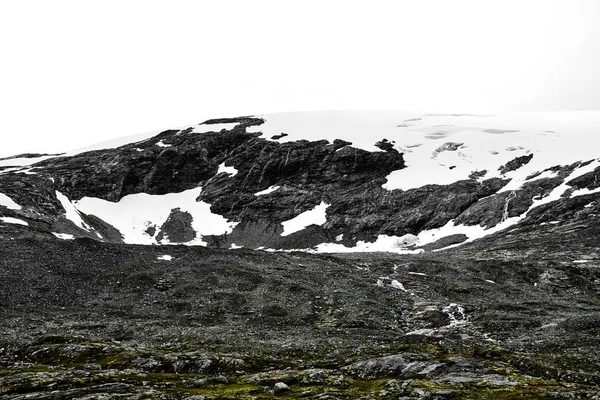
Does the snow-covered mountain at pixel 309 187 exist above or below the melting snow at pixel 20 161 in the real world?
below

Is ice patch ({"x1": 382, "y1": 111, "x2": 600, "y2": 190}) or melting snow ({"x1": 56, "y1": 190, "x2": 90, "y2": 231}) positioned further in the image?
ice patch ({"x1": 382, "y1": 111, "x2": 600, "y2": 190})

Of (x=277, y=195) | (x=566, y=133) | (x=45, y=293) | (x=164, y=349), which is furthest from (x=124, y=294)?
(x=566, y=133)

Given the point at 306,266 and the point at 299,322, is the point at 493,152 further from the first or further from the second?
the point at 299,322

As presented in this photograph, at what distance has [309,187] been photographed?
157875 mm

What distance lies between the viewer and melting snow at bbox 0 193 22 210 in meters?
112

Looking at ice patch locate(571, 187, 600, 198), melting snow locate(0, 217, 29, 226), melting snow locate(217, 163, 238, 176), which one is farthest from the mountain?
melting snow locate(0, 217, 29, 226)

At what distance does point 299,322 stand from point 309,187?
107 metres

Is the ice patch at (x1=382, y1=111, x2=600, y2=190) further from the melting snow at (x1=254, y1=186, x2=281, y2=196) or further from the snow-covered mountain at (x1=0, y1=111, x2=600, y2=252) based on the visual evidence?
the melting snow at (x1=254, y1=186, x2=281, y2=196)

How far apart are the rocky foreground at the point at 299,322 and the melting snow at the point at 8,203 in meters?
41.3

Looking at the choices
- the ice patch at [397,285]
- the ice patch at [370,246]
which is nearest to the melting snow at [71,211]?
the ice patch at [370,246]

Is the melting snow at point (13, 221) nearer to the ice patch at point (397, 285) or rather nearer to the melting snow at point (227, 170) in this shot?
the melting snow at point (227, 170)

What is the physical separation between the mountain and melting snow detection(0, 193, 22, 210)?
0.68m

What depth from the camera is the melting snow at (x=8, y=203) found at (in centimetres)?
11220

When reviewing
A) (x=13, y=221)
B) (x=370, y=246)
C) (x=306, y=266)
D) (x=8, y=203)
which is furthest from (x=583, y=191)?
(x=8, y=203)
